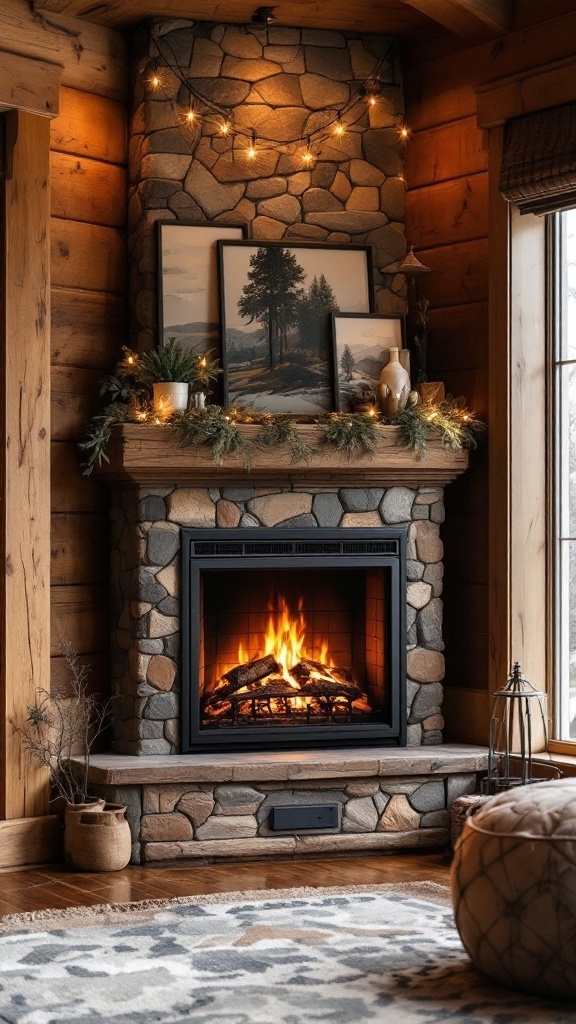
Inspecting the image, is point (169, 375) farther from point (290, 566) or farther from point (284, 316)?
point (290, 566)

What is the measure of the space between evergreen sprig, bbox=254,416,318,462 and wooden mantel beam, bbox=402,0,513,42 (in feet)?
5.58

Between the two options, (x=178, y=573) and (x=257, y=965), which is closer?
(x=257, y=965)

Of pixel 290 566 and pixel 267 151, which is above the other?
pixel 267 151

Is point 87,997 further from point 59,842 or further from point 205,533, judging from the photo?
point 205,533

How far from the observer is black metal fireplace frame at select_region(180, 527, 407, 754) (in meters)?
4.95

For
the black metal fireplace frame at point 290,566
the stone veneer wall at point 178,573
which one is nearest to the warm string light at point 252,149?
the stone veneer wall at point 178,573

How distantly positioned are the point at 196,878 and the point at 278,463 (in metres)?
1.57

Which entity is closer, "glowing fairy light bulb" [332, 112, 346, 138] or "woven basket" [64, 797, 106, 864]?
"woven basket" [64, 797, 106, 864]

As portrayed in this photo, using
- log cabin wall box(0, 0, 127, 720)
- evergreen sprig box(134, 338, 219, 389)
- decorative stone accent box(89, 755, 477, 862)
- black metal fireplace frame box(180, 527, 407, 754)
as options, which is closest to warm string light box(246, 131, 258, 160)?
log cabin wall box(0, 0, 127, 720)

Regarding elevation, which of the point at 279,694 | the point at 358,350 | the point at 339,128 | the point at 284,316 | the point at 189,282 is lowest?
the point at 279,694

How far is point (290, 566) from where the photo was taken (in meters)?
5.07

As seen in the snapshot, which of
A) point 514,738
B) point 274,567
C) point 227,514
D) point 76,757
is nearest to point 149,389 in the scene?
point 227,514

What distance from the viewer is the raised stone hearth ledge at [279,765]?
15.4 feet

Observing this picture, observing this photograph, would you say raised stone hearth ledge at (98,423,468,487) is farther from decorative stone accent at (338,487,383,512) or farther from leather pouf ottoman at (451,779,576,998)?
leather pouf ottoman at (451,779,576,998)
